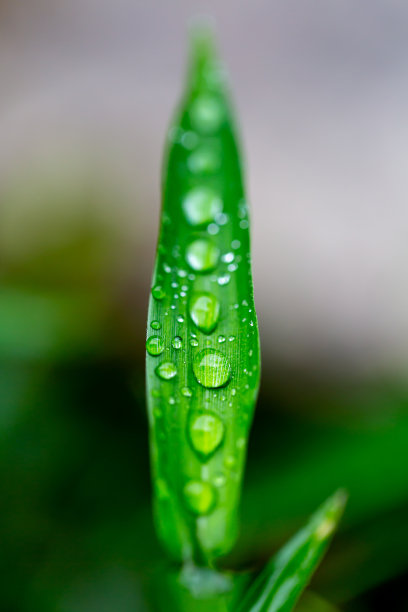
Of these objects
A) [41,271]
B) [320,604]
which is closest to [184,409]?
[320,604]

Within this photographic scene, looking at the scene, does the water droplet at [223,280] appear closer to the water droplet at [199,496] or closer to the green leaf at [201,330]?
the green leaf at [201,330]

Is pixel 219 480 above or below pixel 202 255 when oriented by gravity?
below

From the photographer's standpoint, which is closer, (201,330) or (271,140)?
(201,330)

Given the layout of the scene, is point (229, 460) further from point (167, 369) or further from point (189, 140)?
point (189, 140)

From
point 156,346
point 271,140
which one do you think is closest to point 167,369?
point 156,346

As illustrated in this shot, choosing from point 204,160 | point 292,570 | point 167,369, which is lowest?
point 292,570

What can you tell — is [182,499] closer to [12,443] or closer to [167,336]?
[167,336]
